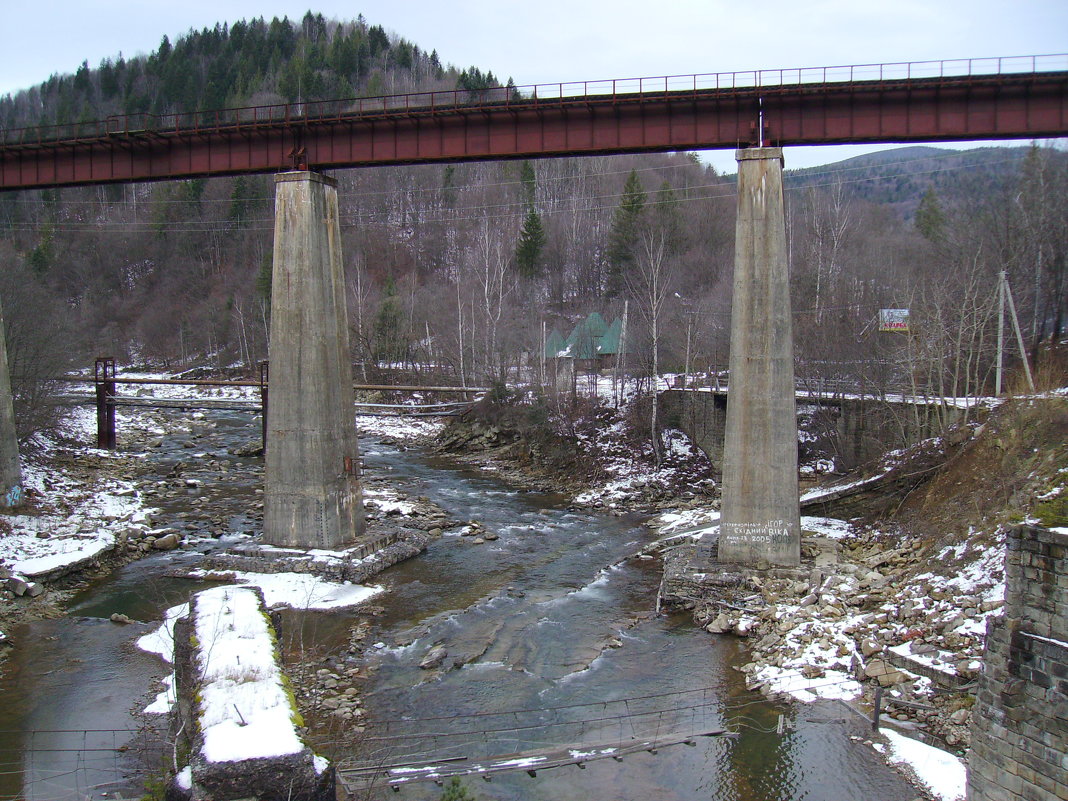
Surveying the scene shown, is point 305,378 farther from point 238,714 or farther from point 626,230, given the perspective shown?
point 626,230

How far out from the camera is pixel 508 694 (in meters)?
13.7

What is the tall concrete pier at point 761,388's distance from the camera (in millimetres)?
18281

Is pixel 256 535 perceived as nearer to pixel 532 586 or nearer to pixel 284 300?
pixel 284 300

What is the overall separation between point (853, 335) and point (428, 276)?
175ft

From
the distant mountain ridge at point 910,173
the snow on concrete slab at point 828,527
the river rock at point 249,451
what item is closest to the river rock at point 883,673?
the snow on concrete slab at point 828,527

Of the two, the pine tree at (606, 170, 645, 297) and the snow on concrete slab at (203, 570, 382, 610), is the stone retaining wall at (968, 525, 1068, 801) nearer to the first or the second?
the snow on concrete slab at (203, 570, 382, 610)

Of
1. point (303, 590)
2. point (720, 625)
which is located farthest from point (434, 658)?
point (720, 625)

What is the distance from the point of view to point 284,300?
68.0 feet

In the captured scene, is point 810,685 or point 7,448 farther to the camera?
point 7,448

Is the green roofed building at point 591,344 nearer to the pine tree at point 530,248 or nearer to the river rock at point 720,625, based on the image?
the pine tree at point 530,248

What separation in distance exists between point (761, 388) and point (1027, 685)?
10.2 metres

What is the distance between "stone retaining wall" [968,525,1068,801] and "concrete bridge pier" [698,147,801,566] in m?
9.18

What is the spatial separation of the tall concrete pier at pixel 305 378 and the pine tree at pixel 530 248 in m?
45.7

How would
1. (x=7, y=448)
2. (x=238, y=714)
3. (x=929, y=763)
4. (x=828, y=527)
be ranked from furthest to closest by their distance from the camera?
(x=7, y=448) → (x=828, y=527) → (x=929, y=763) → (x=238, y=714)
